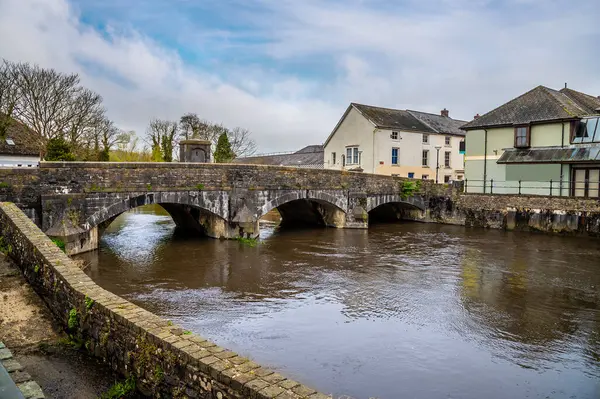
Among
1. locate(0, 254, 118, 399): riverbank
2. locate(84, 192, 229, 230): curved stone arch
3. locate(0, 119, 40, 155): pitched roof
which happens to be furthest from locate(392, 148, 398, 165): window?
locate(0, 254, 118, 399): riverbank

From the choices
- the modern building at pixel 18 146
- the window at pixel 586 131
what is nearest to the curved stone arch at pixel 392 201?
the window at pixel 586 131

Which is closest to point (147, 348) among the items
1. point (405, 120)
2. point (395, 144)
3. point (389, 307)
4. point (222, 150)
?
point (389, 307)

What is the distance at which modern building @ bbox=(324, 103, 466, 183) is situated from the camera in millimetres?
35500

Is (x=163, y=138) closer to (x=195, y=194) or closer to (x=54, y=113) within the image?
(x=54, y=113)

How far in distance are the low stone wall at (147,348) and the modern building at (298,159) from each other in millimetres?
36478

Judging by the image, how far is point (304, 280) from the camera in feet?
43.7

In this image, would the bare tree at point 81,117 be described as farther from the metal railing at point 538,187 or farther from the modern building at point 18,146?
the metal railing at point 538,187

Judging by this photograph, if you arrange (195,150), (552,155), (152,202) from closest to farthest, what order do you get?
(152,202)
(195,150)
(552,155)

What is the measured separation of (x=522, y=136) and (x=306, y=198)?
1350 centimetres

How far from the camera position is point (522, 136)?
25.9 meters

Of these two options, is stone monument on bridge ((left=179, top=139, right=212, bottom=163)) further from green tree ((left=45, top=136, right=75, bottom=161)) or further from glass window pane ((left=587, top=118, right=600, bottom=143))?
glass window pane ((left=587, top=118, right=600, bottom=143))

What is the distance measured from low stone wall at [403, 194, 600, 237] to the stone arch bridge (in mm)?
1562

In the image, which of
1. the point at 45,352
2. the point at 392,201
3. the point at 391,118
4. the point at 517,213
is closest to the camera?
the point at 45,352

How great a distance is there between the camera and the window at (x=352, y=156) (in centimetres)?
3706
